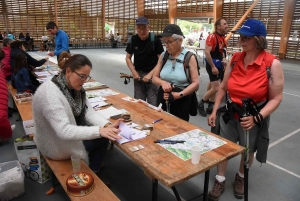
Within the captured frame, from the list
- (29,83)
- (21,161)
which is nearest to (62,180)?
(21,161)

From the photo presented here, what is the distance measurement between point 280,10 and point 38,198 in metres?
13.7

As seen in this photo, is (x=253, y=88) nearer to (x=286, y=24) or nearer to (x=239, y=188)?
(x=239, y=188)

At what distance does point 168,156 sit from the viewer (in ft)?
5.00

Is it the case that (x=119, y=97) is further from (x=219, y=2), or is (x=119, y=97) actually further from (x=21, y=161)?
(x=219, y=2)

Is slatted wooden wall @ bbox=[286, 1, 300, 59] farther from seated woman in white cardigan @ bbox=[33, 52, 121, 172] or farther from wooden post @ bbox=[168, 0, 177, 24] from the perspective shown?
seated woman in white cardigan @ bbox=[33, 52, 121, 172]

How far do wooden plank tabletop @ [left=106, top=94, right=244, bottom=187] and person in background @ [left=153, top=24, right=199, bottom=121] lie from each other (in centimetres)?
34

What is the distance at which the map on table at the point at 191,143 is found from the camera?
1.57 m

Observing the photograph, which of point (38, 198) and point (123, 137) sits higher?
point (123, 137)

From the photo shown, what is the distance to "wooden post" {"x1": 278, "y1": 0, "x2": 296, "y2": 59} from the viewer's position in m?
11.4

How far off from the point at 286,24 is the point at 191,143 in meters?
12.6

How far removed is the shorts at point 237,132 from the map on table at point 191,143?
33 centimetres

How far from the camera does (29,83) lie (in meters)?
3.65

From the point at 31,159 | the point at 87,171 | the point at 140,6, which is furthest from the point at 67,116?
the point at 140,6

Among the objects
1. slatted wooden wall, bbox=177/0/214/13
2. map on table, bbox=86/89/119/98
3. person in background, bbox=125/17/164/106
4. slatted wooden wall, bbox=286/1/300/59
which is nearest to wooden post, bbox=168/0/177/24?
slatted wooden wall, bbox=177/0/214/13
